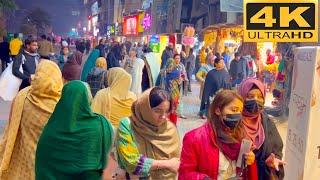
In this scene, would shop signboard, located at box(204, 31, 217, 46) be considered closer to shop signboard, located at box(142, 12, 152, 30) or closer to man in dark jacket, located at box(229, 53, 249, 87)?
man in dark jacket, located at box(229, 53, 249, 87)

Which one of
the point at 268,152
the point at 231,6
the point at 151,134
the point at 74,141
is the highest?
the point at 231,6

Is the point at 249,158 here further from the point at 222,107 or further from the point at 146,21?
the point at 146,21

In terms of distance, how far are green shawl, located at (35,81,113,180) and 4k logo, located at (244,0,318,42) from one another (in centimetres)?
279

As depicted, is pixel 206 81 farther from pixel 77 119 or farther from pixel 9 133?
pixel 77 119

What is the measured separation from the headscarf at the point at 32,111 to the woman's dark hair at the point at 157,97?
117cm

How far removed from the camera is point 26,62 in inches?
360

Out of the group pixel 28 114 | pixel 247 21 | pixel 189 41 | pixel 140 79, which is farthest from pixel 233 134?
pixel 189 41

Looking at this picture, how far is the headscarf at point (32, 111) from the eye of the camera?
15.5 feet

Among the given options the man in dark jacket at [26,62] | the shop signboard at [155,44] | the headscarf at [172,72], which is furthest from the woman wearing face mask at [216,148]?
the shop signboard at [155,44]

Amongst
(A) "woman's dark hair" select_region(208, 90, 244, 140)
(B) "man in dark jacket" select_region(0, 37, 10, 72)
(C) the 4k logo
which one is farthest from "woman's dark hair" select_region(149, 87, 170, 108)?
(B) "man in dark jacket" select_region(0, 37, 10, 72)

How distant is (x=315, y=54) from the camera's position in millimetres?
4352

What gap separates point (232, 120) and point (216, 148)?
227 mm

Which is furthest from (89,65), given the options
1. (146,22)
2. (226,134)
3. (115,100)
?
(146,22)

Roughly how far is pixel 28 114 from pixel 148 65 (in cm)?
793
